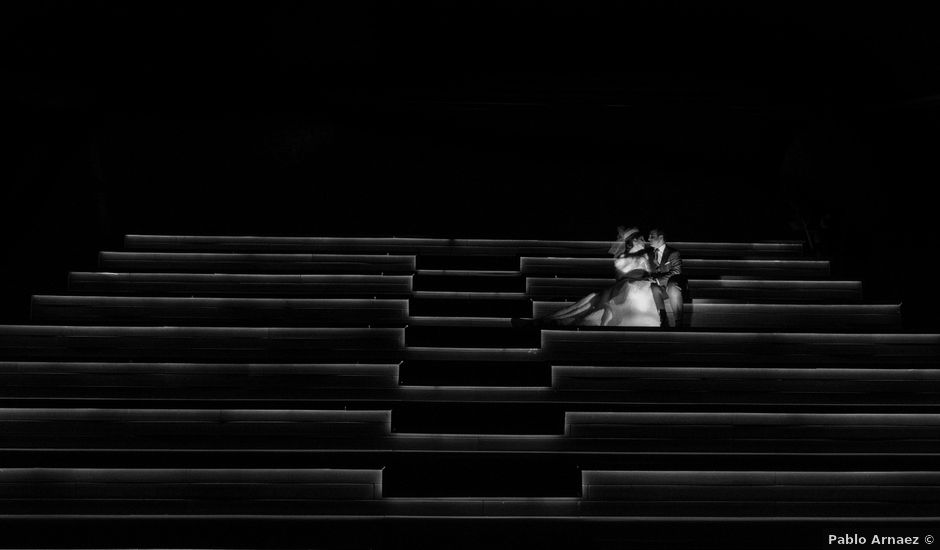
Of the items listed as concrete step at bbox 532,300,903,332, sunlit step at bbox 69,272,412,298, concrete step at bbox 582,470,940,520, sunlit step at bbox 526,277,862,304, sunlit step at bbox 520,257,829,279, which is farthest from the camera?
sunlit step at bbox 520,257,829,279

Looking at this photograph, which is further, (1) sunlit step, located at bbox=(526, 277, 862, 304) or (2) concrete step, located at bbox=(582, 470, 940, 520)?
(1) sunlit step, located at bbox=(526, 277, 862, 304)

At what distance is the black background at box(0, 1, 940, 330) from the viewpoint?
617cm

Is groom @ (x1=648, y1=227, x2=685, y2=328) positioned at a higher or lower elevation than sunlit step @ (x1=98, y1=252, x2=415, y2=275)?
lower

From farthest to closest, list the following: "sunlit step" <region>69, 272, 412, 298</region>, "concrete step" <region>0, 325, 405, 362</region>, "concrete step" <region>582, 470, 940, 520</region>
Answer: "sunlit step" <region>69, 272, 412, 298</region> < "concrete step" <region>0, 325, 405, 362</region> < "concrete step" <region>582, 470, 940, 520</region>

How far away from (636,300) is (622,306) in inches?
3.4

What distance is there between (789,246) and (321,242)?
11.7ft

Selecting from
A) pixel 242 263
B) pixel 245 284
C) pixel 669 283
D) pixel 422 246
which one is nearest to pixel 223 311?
pixel 245 284

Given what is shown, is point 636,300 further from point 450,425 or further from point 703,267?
point 450,425

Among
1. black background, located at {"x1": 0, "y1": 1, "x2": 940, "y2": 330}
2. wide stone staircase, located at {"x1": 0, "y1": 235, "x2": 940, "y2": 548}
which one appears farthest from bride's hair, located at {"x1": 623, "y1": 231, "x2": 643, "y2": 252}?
black background, located at {"x1": 0, "y1": 1, "x2": 940, "y2": 330}

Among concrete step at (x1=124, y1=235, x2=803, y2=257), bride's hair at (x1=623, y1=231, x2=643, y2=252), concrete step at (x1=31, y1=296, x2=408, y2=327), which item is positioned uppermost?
concrete step at (x1=124, y1=235, x2=803, y2=257)

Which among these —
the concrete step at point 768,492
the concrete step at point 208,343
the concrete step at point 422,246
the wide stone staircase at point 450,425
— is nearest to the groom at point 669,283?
the wide stone staircase at point 450,425

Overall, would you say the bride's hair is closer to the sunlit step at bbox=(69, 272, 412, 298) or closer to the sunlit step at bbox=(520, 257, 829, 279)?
the sunlit step at bbox=(520, 257, 829, 279)

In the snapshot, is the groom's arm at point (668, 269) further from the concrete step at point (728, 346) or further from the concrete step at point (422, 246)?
the concrete step at point (422, 246)

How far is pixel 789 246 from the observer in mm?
5645
